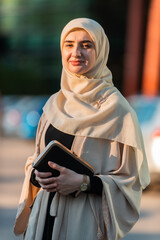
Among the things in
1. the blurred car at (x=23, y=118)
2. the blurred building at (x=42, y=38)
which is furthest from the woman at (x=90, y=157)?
the blurred building at (x=42, y=38)

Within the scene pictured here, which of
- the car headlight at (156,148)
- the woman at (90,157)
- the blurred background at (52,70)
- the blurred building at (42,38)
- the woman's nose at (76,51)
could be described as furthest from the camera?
the blurred building at (42,38)

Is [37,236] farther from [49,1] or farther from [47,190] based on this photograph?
[49,1]

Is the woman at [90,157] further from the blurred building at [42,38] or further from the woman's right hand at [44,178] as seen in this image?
the blurred building at [42,38]

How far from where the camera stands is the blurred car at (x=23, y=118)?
22.1 metres

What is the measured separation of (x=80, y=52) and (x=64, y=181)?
0.76 metres

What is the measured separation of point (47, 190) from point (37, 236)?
309 millimetres

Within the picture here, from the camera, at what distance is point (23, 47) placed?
45000 millimetres

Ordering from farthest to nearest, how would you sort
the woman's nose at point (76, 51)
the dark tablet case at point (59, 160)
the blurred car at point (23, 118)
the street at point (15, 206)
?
the blurred car at point (23, 118), the street at point (15, 206), the woman's nose at point (76, 51), the dark tablet case at point (59, 160)

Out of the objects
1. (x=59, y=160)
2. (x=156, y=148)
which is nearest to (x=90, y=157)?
(x=59, y=160)

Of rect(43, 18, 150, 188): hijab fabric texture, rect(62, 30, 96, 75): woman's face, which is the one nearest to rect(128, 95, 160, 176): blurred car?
rect(43, 18, 150, 188): hijab fabric texture

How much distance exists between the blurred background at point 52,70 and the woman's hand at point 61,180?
350 cm

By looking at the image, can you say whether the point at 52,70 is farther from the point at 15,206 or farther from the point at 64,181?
the point at 64,181

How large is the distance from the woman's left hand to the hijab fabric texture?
0.85 ft

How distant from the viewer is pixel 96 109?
11.1 feet
